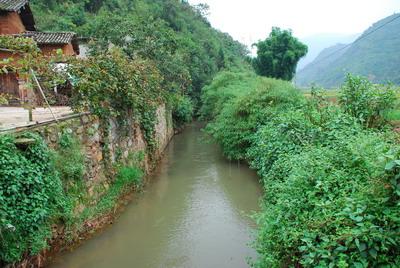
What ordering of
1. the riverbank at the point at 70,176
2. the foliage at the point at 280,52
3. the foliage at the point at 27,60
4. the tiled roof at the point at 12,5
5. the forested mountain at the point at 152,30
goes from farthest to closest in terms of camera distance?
the foliage at the point at 280,52 → the forested mountain at the point at 152,30 → the tiled roof at the point at 12,5 → the foliage at the point at 27,60 → the riverbank at the point at 70,176

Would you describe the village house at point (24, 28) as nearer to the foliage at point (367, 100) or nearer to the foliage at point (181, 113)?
the foliage at point (181, 113)

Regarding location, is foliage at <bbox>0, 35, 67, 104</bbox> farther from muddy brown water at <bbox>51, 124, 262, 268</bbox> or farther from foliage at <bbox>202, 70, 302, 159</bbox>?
foliage at <bbox>202, 70, 302, 159</bbox>

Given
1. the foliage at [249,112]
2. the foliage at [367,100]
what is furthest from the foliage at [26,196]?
the foliage at [249,112]

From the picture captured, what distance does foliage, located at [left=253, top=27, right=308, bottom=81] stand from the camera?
2952 centimetres

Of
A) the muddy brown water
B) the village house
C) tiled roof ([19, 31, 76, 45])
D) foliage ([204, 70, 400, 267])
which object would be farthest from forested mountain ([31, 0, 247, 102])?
foliage ([204, 70, 400, 267])

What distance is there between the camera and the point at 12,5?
1800 cm

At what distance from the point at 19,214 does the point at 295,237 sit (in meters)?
4.06

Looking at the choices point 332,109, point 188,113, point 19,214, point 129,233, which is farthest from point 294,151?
point 188,113

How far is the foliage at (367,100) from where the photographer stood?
8375 mm

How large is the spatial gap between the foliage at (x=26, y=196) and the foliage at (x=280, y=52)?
88.5 feet

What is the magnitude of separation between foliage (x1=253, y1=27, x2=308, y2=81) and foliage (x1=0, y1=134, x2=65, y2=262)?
26960mm

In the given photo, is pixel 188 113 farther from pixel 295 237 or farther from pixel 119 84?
pixel 295 237

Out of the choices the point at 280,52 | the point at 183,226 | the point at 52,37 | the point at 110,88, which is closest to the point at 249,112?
the point at 110,88

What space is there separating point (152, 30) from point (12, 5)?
8.06 meters
